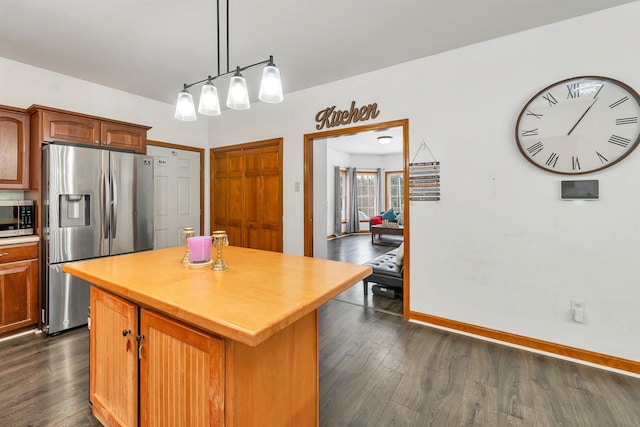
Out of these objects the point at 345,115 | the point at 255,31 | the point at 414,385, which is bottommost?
the point at 414,385

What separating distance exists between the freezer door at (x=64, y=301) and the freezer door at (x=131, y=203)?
16.9 inches

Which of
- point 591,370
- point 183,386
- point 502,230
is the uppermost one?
point 502,230

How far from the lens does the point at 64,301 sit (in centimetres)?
269

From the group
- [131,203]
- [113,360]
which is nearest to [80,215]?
[131,203]

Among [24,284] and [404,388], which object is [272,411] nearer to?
[404,388]

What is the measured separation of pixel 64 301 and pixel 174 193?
1.97 m

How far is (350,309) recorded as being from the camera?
326 cm

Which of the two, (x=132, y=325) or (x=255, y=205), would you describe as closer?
(x=132, y=325)

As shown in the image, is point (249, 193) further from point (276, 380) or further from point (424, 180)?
point (276, 380)

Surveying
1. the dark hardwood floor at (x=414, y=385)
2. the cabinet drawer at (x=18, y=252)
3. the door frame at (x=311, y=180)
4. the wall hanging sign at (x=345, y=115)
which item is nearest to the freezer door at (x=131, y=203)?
the cabinet drawer at (x=18, y=252)

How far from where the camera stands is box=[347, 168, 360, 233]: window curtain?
938 centimetres

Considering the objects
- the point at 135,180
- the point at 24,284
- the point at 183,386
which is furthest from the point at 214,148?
the point at 183,386

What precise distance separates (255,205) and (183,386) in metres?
3.18

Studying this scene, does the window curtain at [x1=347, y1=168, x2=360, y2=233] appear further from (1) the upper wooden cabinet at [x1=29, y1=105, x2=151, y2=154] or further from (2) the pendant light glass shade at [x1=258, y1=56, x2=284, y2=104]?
(2) the pendant light glass shade at [x1=258, y1=56, x2=284, y2=104]
